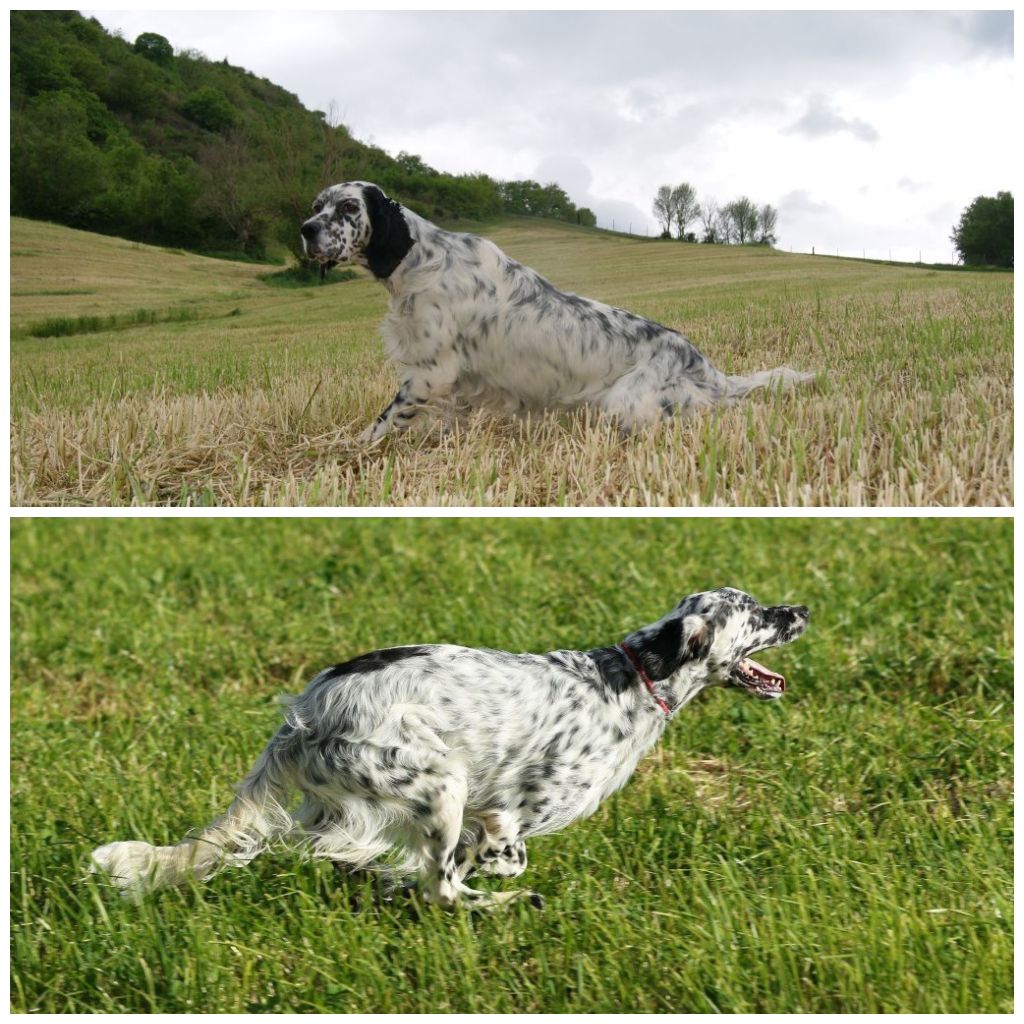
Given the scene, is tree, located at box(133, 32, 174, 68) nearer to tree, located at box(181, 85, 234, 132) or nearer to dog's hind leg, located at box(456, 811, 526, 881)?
tree, located at box(181, 85, 234, 132)

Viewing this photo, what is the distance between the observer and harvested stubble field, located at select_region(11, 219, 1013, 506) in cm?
431

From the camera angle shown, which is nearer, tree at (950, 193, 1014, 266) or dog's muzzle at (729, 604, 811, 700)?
dog's muzzle at (729, 604, 811, 700)

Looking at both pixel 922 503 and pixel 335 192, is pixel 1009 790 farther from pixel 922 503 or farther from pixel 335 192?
pixel 335 192

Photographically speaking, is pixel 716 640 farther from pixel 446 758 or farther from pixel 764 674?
pixel 446 758

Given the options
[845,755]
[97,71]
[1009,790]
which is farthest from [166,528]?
[1009,790]

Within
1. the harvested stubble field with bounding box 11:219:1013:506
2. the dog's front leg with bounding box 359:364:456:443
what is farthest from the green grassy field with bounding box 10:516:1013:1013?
the dog's front leg with bounding box 359:364:456:443

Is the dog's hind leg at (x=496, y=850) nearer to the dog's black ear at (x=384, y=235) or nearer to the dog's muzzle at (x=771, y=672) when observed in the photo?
the dog's muzzle at (x=771, y=672)

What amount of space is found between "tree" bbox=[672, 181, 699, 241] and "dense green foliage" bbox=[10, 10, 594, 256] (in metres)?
0.38

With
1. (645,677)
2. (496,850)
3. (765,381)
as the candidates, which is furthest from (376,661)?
(765,381)

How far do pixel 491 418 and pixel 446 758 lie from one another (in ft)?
7.48

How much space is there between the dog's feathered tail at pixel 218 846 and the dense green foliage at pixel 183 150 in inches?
104

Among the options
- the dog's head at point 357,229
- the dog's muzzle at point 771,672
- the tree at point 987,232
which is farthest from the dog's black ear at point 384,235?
the tree at point 987,232

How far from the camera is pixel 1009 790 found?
3.82 meters

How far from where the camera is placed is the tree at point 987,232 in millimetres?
4648
